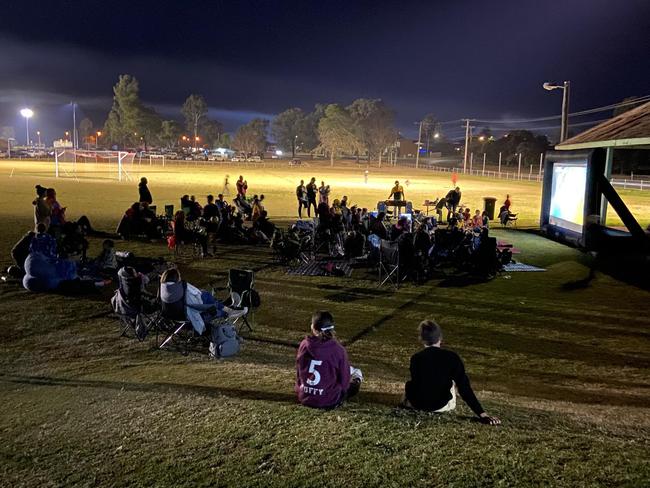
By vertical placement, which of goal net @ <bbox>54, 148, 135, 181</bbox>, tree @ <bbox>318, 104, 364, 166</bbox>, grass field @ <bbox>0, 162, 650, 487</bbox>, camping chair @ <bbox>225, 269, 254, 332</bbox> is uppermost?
tree @ <bbox>318, 104, 364, 166</bbox>

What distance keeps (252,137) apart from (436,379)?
5713 inches

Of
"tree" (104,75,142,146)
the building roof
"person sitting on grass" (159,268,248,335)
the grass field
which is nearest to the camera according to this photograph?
the grass field

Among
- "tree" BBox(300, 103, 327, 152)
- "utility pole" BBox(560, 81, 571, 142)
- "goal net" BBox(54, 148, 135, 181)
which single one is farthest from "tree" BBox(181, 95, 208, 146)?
"utility pole" BBox(560, 81, 571, 142)

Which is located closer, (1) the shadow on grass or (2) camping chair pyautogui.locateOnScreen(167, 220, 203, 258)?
(1) the shadow on grass

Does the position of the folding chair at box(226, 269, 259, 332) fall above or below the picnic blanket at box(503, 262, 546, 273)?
above

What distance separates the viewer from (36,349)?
7395 millimetres

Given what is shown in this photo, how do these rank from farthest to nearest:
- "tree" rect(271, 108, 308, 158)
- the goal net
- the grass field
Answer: "tree" rect(271, 108, 308, 158) → the goal net → the grass field

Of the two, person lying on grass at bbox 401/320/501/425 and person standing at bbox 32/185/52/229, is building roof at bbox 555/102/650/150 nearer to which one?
person lying on grass at bbox 401/320/501/425

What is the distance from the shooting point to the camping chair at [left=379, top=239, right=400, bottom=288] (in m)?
11.7

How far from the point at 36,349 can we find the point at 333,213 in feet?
32.7

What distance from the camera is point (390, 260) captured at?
11.9 metres

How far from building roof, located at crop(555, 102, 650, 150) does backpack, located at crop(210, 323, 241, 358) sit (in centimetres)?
1091

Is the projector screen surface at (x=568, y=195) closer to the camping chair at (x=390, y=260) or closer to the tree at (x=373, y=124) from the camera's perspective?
the camping chair at (x=390, y=260)

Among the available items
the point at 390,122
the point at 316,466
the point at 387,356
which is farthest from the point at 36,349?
the point at 390,122
